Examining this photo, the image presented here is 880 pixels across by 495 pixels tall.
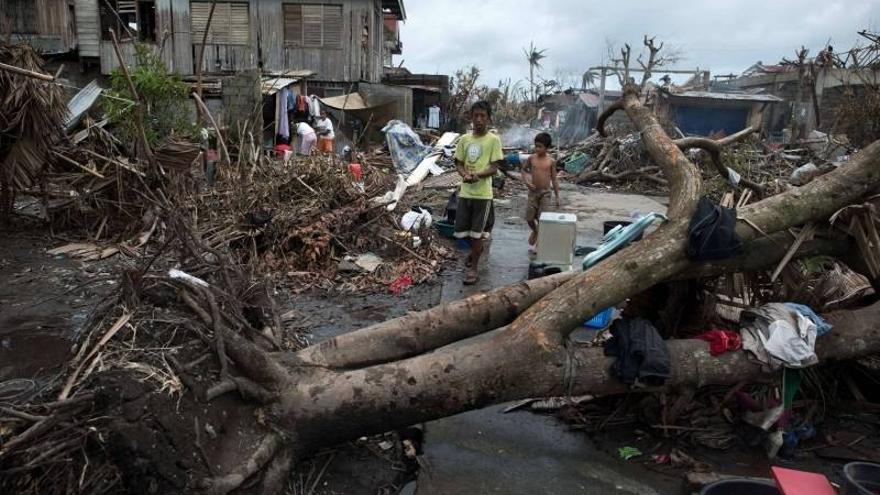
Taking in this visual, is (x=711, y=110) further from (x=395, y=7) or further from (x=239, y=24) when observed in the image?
(x=239, y=24)

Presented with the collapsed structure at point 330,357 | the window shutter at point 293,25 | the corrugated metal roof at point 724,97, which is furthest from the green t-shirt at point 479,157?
the corrugated metal roof at point 724,97

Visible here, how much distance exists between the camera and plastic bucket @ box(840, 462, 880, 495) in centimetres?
264

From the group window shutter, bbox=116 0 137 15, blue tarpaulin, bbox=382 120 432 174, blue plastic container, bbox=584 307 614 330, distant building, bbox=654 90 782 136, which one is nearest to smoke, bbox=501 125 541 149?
distant building, bbox=654 90 782 136

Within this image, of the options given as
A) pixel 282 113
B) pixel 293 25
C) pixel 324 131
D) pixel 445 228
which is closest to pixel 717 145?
pixel 445 228

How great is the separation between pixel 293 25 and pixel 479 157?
15.0 metres

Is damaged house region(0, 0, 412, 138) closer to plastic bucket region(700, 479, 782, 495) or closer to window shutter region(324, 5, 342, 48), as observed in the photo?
window shutter region(324, 5, 342, 48)

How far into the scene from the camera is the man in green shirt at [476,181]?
603 cm

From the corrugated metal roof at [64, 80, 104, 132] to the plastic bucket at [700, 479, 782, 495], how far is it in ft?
26.9

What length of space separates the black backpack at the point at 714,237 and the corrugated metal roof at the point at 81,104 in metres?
7.67

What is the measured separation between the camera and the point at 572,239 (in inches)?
238

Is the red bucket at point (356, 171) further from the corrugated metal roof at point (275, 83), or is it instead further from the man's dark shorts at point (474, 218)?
the corrugated metal roof at point (275, 83)

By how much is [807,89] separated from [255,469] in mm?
27458

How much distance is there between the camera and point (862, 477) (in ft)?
9.06

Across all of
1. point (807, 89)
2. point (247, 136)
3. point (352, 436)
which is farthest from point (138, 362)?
point (807, 89)
